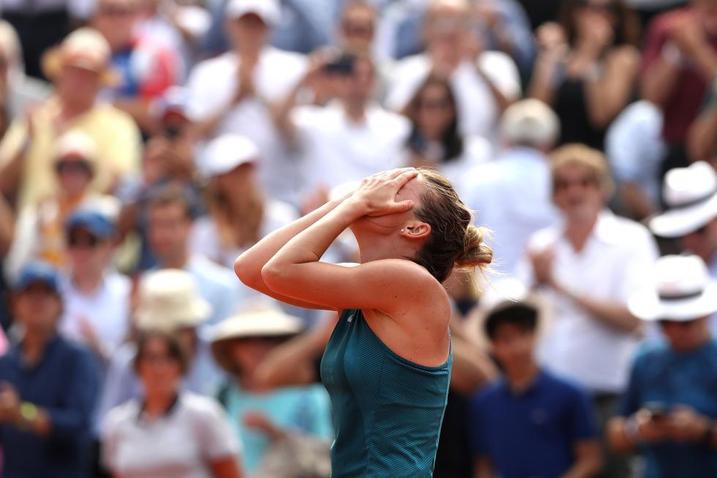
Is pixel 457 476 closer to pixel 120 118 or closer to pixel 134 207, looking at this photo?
pixel 134 207

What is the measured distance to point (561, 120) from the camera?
11.0 m

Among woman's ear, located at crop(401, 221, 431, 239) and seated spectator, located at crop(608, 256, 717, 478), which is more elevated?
woman's ear, located at crop(401, 221, 431, 239)

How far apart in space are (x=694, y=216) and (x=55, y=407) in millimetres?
3488

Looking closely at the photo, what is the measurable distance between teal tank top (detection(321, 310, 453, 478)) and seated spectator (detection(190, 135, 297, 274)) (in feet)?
16.5

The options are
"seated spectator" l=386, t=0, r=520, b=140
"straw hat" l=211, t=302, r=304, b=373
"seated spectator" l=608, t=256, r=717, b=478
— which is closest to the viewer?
"seated spectator" l=608, t=256, r=717, b=478

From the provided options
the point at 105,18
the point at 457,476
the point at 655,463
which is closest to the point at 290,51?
the point at 105,18

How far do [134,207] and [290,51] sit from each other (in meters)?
3.02

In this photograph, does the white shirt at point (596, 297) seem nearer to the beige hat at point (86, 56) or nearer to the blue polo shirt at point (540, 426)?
the blue polo shirt at point (540, 426)

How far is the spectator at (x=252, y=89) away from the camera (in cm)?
1026

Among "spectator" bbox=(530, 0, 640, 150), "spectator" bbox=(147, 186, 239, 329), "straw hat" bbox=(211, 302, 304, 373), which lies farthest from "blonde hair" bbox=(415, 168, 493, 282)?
"spectator" bbox=(530, 0, 640, 150)

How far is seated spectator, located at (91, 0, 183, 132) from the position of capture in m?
11.1

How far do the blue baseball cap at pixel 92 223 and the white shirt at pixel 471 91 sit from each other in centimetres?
243

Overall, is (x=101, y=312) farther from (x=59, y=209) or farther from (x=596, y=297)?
(x=596, y=297)

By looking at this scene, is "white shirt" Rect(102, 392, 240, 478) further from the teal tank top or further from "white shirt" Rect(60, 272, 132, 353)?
the teal tank top
